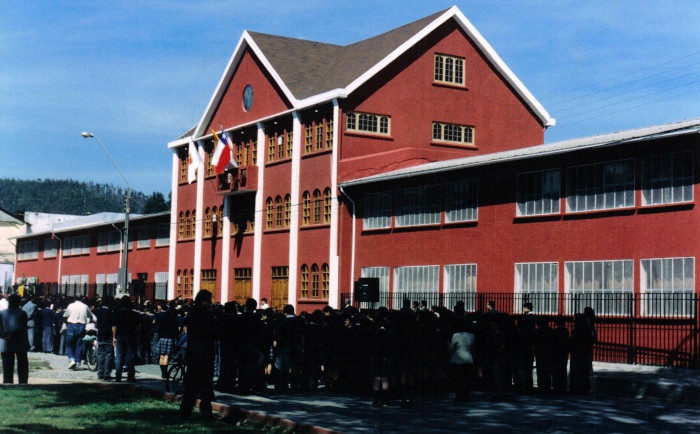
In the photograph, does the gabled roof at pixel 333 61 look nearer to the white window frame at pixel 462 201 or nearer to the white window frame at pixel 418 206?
the white window frame at pixel 418 206

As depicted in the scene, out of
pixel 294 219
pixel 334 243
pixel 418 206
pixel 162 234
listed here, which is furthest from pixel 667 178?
pixel 162 234

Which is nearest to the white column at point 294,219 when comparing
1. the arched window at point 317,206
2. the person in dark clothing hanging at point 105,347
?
the arched window at point 317,206

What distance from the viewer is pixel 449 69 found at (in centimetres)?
4559

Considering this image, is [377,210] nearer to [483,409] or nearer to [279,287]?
[279,287]

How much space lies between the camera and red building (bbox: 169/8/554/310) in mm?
42062

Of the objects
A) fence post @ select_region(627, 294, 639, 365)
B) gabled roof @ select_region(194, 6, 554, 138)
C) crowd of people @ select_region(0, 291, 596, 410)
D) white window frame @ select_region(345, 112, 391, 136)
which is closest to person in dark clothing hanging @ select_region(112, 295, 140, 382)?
crowd of people @ select_region(0, 291, 596, 410)

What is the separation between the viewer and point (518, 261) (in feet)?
106

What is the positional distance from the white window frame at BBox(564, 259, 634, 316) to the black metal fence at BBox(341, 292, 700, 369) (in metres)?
0.03

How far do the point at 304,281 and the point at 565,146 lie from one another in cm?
1600

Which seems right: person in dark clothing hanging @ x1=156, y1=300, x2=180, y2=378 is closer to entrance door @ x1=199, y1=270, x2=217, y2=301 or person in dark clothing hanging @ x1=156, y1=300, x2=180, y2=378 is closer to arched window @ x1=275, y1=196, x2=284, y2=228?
arched window @ x1=275, y1=196, x2=284, y2=228

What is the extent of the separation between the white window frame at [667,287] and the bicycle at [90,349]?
13950mm

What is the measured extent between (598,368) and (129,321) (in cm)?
1128

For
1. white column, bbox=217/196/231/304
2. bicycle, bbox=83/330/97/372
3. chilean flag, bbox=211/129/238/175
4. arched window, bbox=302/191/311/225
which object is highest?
chilean flag, bbox=211/129/238/175

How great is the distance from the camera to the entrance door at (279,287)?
45.3 meters
